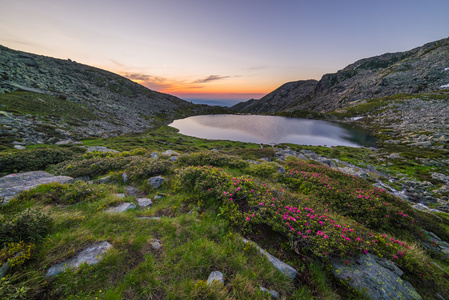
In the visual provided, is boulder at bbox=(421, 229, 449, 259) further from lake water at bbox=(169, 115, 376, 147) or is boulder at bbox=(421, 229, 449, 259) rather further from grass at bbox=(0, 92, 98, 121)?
grass at bbox=(0, 92, 98, 121)

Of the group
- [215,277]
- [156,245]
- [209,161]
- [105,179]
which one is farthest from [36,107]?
[215,277]

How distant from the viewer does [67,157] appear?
1505 centimetres

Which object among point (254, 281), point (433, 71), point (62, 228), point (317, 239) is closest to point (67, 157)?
point (62, 228)

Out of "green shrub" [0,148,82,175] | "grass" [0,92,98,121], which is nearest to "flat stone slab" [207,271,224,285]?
"green shrub" [0,148,82,175]

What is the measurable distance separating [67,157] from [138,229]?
15070 millimetres

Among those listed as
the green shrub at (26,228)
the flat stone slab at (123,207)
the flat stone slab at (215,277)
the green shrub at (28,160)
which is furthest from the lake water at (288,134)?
the green shrub at (26,228)

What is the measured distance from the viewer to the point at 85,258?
450cm

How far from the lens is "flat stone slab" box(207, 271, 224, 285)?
4.39 metres

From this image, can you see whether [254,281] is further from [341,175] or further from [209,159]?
[341,175]

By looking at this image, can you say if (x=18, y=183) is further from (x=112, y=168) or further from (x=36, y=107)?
(x=36, y=107)

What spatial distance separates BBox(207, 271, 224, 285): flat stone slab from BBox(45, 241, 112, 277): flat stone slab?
328 cm

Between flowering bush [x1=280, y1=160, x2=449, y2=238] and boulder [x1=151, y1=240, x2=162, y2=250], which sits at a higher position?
boulder [x1=151, y1=240, x2=162, y2=250]

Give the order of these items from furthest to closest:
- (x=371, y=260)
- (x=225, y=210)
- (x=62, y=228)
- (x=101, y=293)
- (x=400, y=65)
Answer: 1. (x=400, y=65)
2. (x=225, y=210)
3. (x=371, y=260)
4. (x=62, y=228)
5. (x=101, y=293)

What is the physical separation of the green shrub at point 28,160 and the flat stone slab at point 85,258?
14028 millimetres
